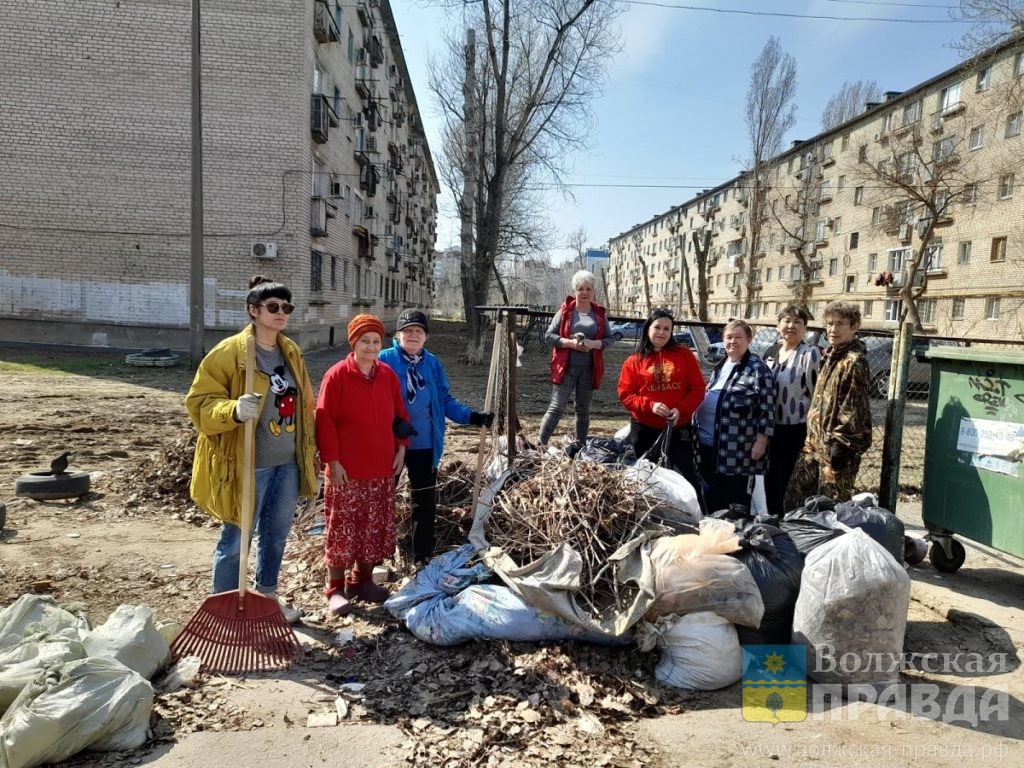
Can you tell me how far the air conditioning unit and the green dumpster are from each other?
1369 cm

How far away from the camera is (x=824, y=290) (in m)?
Result: 38.7

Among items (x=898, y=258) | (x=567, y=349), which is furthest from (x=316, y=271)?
(x=898, y=258)

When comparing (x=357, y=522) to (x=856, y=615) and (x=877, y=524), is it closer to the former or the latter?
(x=856, y=615)

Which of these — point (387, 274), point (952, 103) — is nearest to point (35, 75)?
point (387, 274)

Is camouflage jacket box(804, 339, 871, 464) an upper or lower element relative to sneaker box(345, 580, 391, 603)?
upper

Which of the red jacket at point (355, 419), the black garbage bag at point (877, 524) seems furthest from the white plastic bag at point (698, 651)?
the red jacket at point (355, 419)

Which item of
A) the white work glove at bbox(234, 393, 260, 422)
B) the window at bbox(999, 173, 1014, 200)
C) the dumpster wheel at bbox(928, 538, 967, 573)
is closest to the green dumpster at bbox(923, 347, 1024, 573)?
the dumpster wheel at bbox(928, 538, 967, 573)

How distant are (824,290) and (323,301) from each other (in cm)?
3343

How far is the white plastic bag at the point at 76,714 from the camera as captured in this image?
1.98m

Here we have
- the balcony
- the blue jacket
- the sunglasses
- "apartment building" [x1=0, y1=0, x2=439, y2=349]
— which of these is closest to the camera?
the sunglasses

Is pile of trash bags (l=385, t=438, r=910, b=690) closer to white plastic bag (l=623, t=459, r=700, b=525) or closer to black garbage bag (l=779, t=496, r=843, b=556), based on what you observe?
black garbage bag (l=779, t=496, r=843, b=556)

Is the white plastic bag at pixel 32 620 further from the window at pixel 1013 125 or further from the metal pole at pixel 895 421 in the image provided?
the window at pixel 1013 125

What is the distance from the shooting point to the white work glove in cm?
266

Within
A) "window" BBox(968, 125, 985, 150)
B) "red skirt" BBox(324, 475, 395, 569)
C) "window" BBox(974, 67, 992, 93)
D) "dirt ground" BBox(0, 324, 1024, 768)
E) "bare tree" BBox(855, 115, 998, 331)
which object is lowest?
"dirt ground" BBox(0, 324, 1024, 768)
